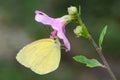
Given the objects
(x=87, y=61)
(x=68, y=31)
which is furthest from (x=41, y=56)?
(x=68, y=31)

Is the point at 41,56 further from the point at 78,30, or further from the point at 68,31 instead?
the point at 68,31

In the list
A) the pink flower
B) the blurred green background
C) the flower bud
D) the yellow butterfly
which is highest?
the pink flower

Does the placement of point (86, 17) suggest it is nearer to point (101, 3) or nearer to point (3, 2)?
point (101, 3)

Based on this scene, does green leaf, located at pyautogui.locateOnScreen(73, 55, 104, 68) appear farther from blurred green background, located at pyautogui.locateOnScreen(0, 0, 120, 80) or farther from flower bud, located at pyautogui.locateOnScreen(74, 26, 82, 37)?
blurred green background, located at pyautogui.locateOnScreen(0, 0, 120, 80)

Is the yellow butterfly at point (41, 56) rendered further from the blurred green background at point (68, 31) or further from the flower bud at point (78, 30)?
the blurred green background at point (68, 31)

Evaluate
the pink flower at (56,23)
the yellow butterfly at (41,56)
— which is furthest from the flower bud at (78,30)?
the yellow butterfly at (41,56)

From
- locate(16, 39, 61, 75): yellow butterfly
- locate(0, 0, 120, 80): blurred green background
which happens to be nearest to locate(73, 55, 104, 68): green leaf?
locate(16, 39, 61, 75): yellow butterfly
